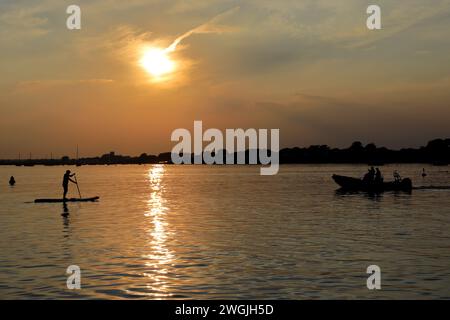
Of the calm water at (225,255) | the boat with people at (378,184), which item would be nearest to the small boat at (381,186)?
the boat with people at (378,184)

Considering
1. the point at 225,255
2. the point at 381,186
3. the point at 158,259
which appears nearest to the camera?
the point at 158,259

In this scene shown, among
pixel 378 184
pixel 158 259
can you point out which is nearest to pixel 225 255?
pixel 158 259

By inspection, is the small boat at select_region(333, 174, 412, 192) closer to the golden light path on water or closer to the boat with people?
the boat with people

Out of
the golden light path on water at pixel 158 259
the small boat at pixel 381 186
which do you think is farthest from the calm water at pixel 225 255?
the small boat at pixel 381 186

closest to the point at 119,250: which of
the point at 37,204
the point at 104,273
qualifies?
the point at 104,273

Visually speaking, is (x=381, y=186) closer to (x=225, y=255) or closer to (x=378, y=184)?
(x=378, y=184)

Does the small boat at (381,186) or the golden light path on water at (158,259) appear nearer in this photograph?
the golden light path on water at (158,259)

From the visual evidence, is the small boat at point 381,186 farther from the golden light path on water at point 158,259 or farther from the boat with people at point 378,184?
the golden light path on water at point 158,259

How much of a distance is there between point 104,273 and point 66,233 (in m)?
12.6

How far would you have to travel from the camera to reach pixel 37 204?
5312cm

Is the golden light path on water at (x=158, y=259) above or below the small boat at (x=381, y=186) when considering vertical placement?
below
